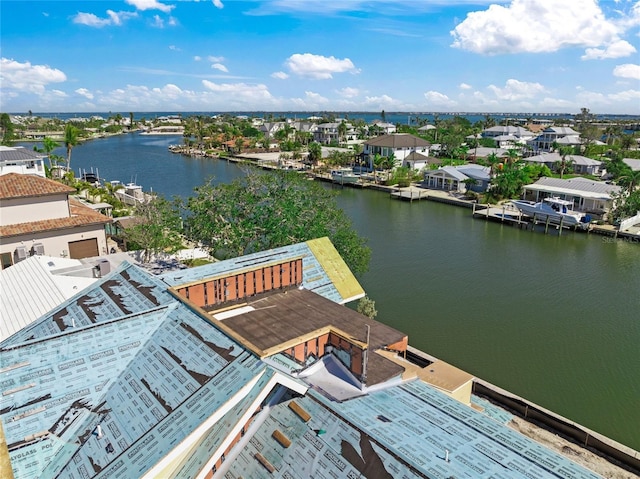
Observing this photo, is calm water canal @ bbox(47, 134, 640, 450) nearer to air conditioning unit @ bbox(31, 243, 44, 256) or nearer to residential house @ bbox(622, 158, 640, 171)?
air conditioning unit @ bbox(31, 243, 44, 256)

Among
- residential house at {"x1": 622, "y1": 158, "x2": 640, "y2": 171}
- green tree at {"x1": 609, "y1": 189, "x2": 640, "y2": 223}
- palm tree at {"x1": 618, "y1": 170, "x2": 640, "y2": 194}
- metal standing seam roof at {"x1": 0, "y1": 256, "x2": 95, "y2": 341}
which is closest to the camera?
metal standing seam roof at {"x1": 0, "y1": 256, "x2": 95, "y2": 341}

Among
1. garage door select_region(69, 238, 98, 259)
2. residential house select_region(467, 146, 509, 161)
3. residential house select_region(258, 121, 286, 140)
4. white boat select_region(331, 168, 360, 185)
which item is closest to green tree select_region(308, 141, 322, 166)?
white boat select_region(331, 168, 360, 185)

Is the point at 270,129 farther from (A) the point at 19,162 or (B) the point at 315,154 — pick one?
(A) the point at 19,162

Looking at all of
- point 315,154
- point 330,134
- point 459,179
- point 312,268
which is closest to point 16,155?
point 312,268

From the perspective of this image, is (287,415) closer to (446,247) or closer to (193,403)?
(193,403)

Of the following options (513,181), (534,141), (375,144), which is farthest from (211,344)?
(534,141)

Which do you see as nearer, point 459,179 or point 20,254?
point 20,254

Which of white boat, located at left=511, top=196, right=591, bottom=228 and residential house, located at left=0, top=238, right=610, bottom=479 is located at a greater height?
residential house, located at left=0, top=238, right=610, bottom=479

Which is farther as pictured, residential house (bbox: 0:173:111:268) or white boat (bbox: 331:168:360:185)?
white boat (bbox: 331:168:360:185)
